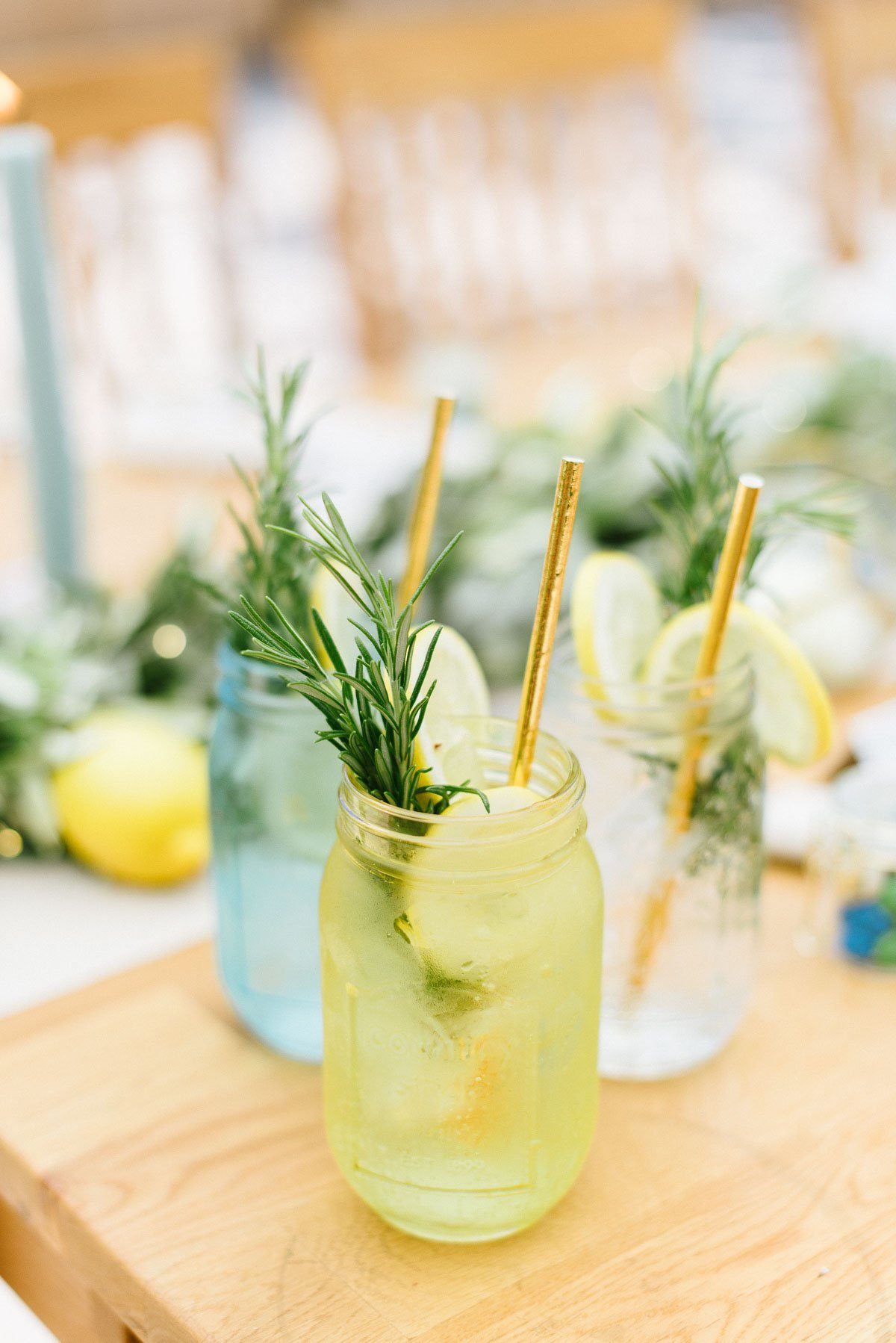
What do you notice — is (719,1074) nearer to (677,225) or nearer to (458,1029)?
(458,1029)

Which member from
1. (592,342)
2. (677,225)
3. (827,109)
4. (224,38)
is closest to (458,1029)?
(592,342)

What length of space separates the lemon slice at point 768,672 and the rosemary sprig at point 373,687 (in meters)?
0.15

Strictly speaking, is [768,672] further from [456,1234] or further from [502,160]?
[502,160]

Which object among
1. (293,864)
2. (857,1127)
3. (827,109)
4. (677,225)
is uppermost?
(827,109)

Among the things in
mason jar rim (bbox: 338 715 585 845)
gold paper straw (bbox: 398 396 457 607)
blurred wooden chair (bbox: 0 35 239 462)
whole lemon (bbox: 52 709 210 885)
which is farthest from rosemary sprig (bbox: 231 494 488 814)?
blurred wooden chair (bbox: 0 35 239 462)

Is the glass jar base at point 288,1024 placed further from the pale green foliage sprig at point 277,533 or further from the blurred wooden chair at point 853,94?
the blurred wooden chair at point 853,94

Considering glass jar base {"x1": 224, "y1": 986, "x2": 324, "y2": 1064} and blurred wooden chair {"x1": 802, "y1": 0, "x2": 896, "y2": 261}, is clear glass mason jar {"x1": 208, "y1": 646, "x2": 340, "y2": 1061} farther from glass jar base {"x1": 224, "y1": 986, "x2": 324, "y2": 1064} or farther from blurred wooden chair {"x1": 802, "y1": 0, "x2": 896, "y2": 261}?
blurred wooden chair {"x1": 802, "y1": 0, "x2": 896, "y2": 261}

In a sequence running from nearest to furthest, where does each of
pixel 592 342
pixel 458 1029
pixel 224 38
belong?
pixel 458 1029, pixel 592 342, pixel 224 38

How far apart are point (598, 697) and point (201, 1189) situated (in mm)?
273

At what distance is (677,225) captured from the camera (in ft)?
7.25

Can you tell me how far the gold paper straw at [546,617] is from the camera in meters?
0.53

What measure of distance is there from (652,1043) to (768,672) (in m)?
0.18

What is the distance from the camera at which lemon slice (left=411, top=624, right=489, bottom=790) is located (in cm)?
56

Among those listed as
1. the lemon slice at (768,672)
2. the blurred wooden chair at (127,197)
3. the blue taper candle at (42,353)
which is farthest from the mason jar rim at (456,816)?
the blurred wooden chair at (127,197)
